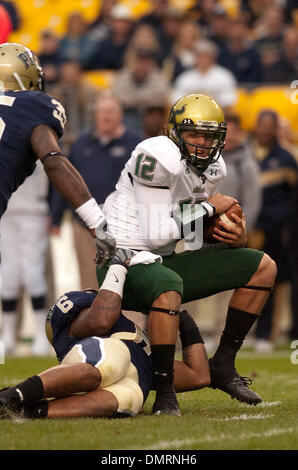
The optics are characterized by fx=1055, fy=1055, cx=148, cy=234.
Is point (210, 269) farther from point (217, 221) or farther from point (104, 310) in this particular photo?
point (104, 310)

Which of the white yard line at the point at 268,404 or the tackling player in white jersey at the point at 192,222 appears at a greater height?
the tackling player in white jersey at the point at 192,222

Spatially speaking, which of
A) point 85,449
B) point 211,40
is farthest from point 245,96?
point 85,449

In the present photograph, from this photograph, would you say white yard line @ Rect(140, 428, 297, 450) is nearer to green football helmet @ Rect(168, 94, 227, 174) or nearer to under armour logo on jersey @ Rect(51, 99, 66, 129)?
green football helmet @ Rect(168, 94, 227, 174)

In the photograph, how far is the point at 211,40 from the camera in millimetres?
12250

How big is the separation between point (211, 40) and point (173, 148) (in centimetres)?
750

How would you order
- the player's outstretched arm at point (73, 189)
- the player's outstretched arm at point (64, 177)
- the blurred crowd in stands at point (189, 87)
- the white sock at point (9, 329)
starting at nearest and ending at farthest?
the player's outstretched arm at point (73, 189), the player's outstretched arm at point (64, 177), the blurred crowd in stands at point (189, 87), the white sock at point (9, 329)

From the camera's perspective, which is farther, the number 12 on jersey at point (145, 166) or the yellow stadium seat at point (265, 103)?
the yellow stadium seat at point (265, 103)

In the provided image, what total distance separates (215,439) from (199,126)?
1.72 metres

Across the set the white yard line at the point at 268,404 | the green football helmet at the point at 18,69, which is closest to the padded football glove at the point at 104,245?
the green football helmet at the point at 18,69

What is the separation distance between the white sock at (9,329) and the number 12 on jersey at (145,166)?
166 inches

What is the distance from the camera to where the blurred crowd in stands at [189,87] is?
8.65 m

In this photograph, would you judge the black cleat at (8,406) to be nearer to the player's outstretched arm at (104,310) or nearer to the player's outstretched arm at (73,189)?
the player's outstretched arm at (104,310)

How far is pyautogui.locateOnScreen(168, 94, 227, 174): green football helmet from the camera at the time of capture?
5.10 metres
